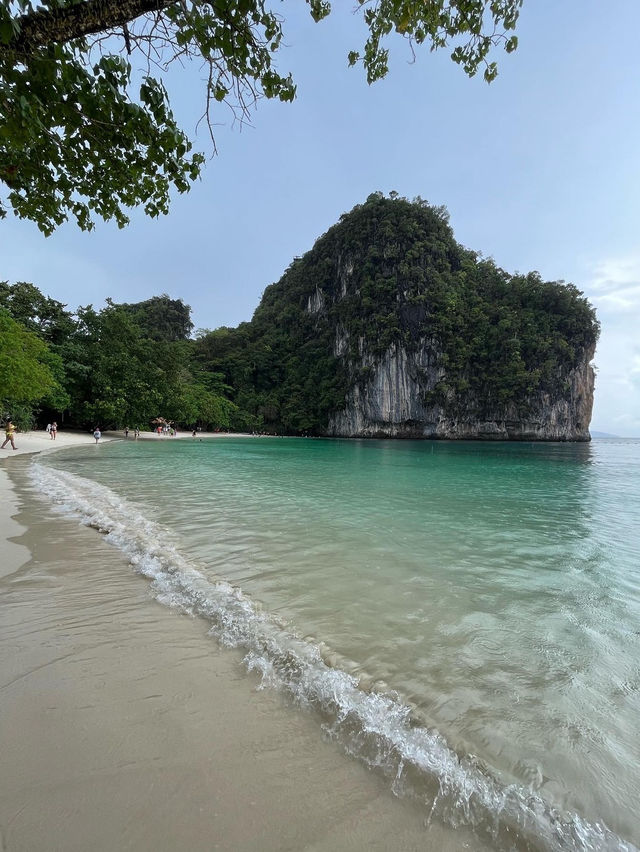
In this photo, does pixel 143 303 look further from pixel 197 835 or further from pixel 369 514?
pixel 197 835

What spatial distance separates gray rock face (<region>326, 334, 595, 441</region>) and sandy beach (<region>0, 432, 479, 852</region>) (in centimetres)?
5634

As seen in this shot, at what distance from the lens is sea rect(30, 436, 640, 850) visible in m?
1.62

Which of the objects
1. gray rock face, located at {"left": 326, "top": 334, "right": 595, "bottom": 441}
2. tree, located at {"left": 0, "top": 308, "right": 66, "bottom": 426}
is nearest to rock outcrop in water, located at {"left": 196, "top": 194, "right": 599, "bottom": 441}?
gray rock face, located at {"left": 326, "top": 334, "right": 595, "bottom": 441}

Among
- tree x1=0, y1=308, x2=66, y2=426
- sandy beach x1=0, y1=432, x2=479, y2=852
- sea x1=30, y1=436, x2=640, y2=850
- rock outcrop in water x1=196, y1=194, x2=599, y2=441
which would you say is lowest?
sea x1=30, y1=436, x2=640, y2=850

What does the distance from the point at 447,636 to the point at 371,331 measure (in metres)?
57.5

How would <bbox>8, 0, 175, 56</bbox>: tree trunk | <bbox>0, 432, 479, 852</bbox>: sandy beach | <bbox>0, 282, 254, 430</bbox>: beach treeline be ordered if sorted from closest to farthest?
<bbox>0, 432, 479, 852</bbox>: sandy beach < <bbox>8, 0, 175, 56</bbox>: tree trunk < <bbox>0, 282, 254, 430</bbox>: beach treeline

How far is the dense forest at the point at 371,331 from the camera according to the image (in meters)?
56.4

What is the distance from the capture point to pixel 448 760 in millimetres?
1732

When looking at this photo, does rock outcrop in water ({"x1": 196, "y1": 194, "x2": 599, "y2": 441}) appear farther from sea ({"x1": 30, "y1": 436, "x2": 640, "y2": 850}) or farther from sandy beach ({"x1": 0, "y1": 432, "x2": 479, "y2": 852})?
sandy beach ({"x1": 0, "y1": 432, "x2": 479, "y2": 852})

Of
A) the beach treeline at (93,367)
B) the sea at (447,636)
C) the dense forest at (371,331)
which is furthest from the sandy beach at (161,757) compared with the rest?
the dense forest at (371,331)

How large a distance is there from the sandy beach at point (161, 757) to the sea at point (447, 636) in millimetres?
176

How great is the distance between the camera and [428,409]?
57.3 m

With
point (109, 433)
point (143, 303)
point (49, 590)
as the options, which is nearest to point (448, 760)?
point (49, 590)

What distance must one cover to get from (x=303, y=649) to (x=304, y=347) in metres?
68.4
